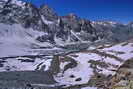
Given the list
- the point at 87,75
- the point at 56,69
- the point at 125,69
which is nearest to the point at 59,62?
the point at 56,69

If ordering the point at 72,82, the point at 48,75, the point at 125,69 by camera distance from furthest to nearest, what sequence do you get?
the point at 48,75
the point at 72,82
the point at 125,69

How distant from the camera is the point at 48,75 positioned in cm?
10606

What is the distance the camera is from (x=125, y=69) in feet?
118

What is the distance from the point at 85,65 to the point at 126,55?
15.4 m

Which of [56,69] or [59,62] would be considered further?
[59,62]

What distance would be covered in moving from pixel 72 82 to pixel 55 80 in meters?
8.08

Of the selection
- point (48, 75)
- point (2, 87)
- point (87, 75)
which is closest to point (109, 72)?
point (87, 75)

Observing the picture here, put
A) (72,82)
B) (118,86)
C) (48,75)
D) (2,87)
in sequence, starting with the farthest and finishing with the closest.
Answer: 1. (48,75)
2. (72,82)
3. (2,87)
4. (118,86)

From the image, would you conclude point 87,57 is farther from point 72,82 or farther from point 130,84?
point 130,84

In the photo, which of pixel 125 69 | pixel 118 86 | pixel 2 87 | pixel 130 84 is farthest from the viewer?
pixel 2 87

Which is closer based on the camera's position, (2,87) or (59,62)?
(2,87)

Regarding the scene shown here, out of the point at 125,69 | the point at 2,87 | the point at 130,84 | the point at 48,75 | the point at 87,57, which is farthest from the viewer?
the point at 87,57

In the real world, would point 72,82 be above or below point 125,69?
below

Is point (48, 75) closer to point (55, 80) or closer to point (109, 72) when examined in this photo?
point (55, 80)
